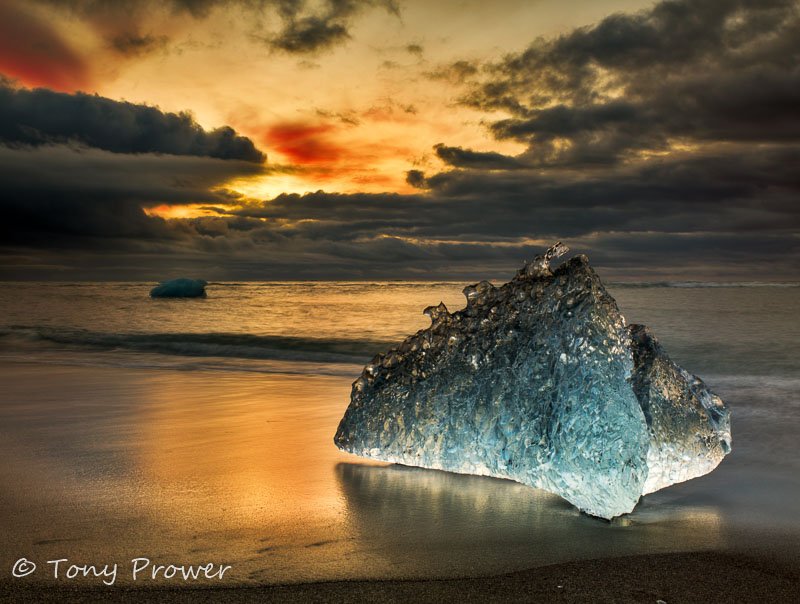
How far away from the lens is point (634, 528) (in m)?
3.50

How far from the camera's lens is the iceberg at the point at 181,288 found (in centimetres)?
4112

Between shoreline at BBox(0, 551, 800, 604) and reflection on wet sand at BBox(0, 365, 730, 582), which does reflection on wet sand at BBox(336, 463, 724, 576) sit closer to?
reflection on wet sand at BBox(0, 365, 730, 582)

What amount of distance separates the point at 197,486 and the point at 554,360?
87.4 inches

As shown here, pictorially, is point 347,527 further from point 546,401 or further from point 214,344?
point 214,344

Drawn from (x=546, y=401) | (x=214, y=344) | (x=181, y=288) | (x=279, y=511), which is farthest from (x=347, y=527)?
(x=181, y=288)

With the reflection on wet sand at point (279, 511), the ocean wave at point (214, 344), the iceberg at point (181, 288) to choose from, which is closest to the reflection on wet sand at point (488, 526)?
the reflection on wet sand at point (279, 511)

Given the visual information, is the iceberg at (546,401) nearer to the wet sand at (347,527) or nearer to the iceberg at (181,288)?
the wet sand at (347,527)

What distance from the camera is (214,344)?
16.4 meters

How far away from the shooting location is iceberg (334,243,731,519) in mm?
3586

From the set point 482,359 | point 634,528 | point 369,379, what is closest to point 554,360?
point 482,359

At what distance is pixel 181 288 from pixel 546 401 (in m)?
40.4

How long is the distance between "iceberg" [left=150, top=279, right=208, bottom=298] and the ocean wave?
70.4 ft

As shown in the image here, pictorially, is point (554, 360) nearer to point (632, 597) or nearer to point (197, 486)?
point (632, 597)

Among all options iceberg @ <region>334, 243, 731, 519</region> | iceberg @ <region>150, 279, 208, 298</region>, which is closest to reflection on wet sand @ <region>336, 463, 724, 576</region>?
iceberg @ <region>334, 243, 731, 519</region>
